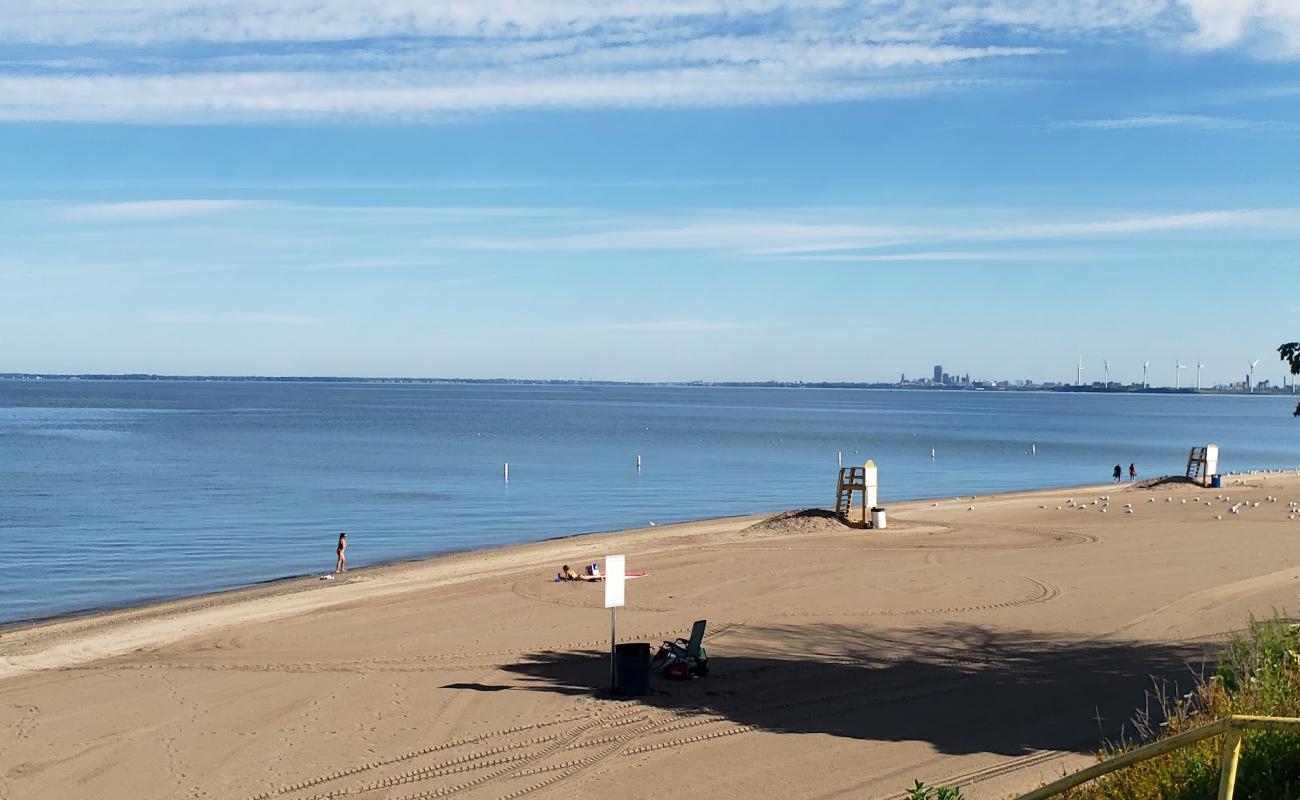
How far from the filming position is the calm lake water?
32.8 metres

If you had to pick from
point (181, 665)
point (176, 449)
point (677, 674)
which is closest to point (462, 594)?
point (181, 665)

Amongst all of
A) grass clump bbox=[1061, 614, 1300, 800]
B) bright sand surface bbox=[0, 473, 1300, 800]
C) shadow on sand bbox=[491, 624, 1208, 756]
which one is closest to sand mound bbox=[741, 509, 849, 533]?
bright sand surface bbox=[0, 473, 1300, 800]

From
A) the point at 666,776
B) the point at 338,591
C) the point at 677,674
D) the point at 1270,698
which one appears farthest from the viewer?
the point at 338,591

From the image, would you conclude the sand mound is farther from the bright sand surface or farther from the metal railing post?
the metal railing post

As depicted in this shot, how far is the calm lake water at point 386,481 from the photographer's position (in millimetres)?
A: 32781

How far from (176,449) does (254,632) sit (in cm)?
6649

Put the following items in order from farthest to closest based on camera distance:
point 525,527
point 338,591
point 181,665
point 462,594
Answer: point 525,527 < point 338,591 < point 462,594 < point 181,665

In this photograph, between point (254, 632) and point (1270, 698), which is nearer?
point (1270, 698)

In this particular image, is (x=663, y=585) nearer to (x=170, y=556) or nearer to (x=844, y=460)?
(x=170, y=556)

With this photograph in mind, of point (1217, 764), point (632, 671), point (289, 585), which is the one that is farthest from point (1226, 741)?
point (289, 585)

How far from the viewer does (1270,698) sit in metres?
8.91

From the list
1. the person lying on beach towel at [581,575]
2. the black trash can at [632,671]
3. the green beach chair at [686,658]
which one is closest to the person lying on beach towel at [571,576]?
the person lying on beach towel at [581,575]

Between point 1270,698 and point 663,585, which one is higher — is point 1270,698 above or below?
above

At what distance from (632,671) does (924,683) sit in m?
A: 4.08
